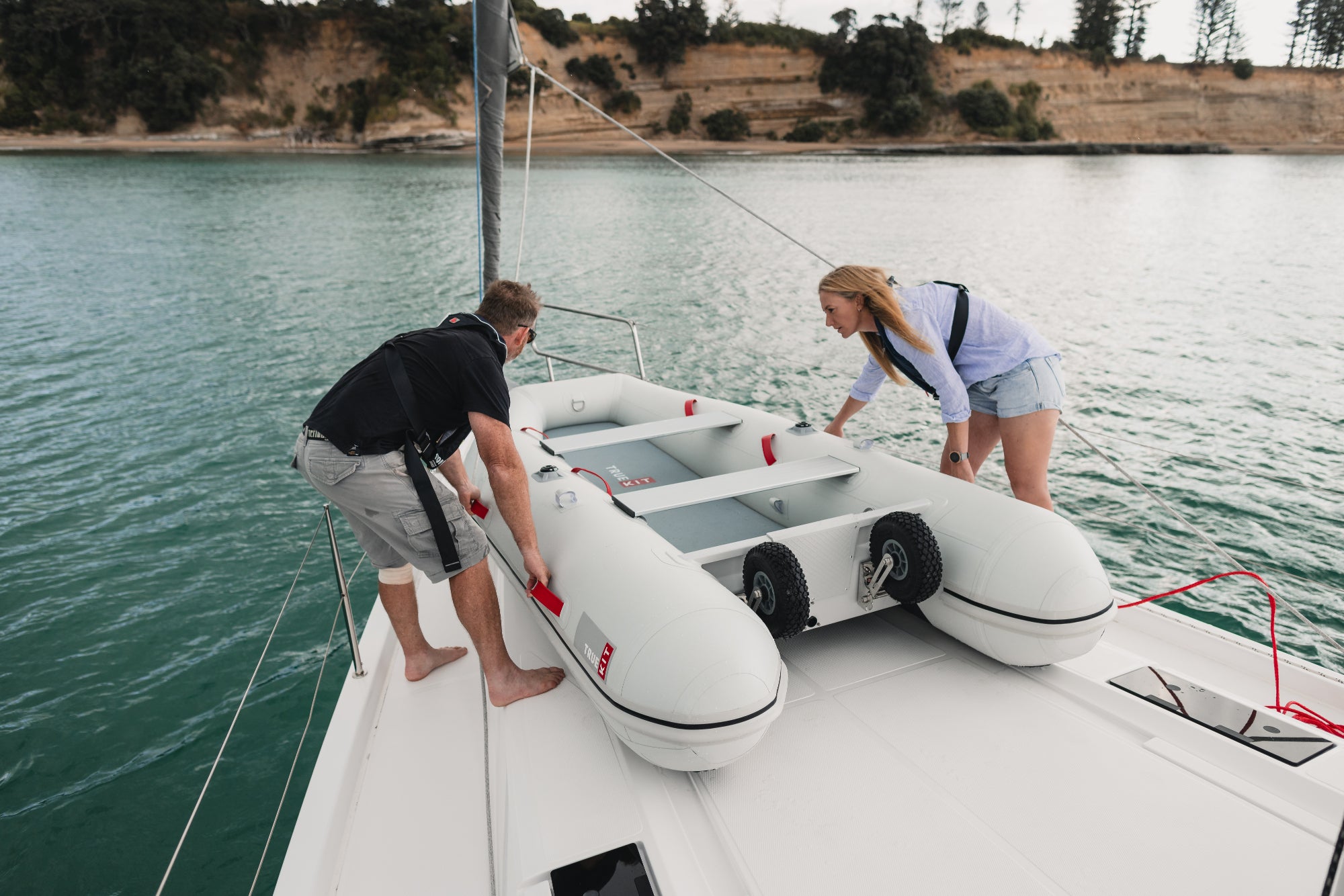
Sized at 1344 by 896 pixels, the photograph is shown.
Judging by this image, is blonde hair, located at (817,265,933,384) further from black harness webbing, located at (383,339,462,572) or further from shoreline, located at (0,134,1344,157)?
shoreline, located at (0,134,1344,157)

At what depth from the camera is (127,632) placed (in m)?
4.11

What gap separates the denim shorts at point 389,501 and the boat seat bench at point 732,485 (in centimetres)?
58

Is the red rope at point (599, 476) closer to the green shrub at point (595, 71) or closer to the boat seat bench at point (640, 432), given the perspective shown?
the boat seat bench at point (640, 432)

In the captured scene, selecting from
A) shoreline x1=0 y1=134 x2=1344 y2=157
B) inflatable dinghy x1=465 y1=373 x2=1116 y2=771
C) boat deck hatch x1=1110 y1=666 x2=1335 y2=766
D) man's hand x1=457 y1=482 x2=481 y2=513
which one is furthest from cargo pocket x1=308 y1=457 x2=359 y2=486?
shoreline x1=0 y1=134 x2=1344 y2=157

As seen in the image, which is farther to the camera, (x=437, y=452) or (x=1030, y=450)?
(x=1030, y=450)

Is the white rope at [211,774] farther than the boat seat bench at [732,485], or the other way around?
the boat seat bench at [732,485]

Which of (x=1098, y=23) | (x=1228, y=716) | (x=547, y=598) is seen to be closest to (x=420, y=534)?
(x=547, y=598)

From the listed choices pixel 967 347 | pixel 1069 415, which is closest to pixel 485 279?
pixel 967 347

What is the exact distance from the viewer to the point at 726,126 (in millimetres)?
56906

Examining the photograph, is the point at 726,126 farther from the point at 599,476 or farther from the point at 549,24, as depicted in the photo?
the point at 599,476

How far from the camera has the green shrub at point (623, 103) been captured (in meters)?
58.0

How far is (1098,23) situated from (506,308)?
279 feet

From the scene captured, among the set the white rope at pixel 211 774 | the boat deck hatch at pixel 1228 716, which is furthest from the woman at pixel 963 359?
the white rope at pixel 211 774

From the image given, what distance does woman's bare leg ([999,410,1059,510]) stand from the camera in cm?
274
